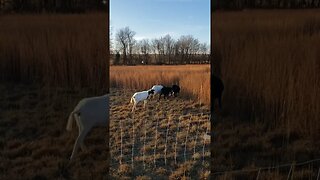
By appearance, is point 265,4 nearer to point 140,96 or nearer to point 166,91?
point 166,91

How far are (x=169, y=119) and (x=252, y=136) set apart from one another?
0.68 metres

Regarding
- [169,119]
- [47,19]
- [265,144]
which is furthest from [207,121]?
[47,19]

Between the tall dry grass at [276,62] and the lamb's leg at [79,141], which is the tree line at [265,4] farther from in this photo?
the lamb's leg at [79,141]

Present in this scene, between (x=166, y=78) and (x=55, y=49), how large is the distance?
0.87 metres

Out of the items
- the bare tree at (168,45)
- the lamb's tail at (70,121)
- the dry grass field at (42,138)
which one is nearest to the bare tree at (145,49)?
the bare tree at (168,45)

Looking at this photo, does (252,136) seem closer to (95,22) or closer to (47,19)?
(95,22)

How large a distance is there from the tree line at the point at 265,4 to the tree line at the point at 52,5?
909 mm

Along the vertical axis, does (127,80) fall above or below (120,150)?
above

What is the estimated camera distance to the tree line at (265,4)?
128 inches

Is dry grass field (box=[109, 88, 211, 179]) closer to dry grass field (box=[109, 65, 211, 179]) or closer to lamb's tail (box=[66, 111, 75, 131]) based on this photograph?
dry grass field (box=[109, 65, 211, 179])

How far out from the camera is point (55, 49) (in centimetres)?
322

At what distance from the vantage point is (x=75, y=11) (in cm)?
317

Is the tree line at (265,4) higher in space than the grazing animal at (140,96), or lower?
higher

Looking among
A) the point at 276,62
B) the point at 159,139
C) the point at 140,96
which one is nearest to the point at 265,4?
the point at 276,62
